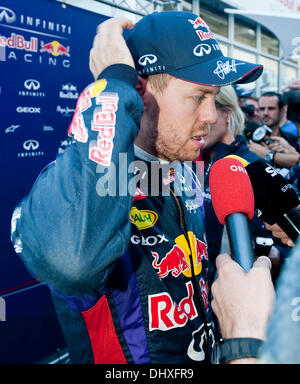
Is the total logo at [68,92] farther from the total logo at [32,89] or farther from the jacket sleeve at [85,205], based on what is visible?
the jacket sleeve at [85,205]

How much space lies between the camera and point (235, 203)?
81 centimetres

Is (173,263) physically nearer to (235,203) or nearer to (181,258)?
(181,258)

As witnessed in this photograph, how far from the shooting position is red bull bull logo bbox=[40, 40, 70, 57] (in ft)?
7.61

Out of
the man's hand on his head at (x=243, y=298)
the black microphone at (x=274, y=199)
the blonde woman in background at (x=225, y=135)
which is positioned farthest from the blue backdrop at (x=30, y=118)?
the man's hand on his head at (x=243, y=298)

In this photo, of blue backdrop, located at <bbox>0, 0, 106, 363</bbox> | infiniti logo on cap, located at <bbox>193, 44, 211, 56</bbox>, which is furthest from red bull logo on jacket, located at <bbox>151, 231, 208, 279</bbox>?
blue backdrop, located at <bbox>0, 0, 106, 363</bbox>

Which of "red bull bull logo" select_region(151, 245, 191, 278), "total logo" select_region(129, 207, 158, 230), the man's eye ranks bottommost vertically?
"red bull bull logo" select_region(151, 245, 191, 278)

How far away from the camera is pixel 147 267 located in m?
0.93

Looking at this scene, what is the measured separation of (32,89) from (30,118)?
0.62 feet

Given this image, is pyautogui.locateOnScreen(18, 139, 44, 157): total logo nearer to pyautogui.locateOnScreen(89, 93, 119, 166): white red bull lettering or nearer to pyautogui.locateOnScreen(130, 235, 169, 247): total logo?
pyautogui.locateOnScreen(130, 235, 169, 247): total logo

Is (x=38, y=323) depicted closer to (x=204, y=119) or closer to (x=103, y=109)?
(x=204, y=119)

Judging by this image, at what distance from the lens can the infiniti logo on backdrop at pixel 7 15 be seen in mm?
2053

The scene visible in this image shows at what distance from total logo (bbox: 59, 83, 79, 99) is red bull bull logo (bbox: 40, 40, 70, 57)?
0.71 feet

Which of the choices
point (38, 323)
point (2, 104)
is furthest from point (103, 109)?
point (38, 323)

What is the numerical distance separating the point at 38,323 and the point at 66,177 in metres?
1.99
